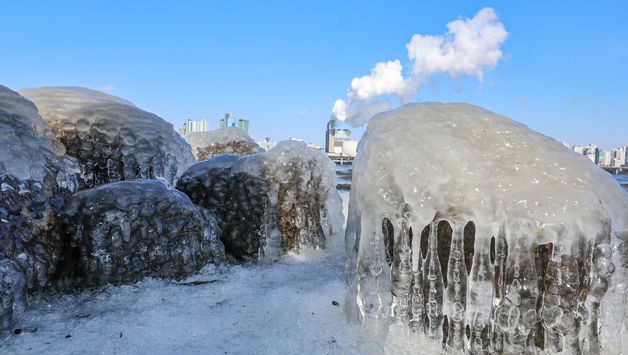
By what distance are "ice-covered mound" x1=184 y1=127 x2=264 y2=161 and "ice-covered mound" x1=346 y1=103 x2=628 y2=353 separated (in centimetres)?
740

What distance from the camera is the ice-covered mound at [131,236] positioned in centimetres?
274

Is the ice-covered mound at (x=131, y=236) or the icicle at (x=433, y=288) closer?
the icicle at (x=433, y=288)

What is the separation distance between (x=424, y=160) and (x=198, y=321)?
159 centimetres

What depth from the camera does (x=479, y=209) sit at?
199 cm

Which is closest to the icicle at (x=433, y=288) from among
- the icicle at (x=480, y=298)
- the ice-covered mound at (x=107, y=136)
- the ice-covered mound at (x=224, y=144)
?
the icicle at (x=480, y=298)

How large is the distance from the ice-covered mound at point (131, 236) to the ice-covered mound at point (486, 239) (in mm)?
1504

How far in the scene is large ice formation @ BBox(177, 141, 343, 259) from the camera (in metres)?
4.22

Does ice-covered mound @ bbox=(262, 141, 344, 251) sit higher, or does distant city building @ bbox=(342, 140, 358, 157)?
distant city building @ bbox=(342, 140, 358, 157)

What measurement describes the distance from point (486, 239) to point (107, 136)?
428 cm

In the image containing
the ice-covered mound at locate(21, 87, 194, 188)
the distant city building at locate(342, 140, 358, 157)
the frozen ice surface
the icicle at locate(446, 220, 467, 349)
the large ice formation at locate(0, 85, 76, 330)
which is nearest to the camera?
the icicle at locate(446, 220, 467, 349)

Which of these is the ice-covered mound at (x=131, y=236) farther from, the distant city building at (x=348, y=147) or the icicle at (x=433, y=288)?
the distant city building at (x=348, y=147)

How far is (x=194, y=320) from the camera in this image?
233cm

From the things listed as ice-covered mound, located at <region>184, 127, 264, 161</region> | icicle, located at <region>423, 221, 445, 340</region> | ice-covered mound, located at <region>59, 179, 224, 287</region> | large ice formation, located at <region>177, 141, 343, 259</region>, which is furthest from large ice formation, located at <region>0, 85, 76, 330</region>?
ice-covered mound, located at <region>184, 127, 264, 161</region>

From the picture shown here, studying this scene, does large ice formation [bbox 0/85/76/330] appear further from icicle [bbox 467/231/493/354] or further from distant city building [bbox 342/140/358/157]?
distant city building [bbox 342/140/358/157]
